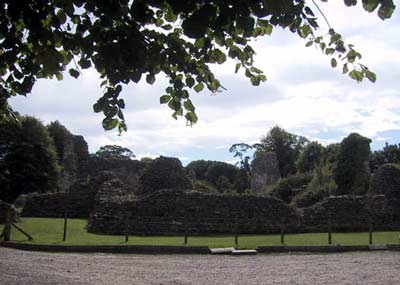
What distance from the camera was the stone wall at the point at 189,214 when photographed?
68.4ft

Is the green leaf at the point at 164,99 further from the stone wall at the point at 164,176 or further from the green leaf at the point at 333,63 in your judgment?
the stone wall at the point at 164,176

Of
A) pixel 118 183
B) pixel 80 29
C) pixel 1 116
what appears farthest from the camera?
pixel 118 183

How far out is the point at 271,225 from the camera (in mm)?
22500

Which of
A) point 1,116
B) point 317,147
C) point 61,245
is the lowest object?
point 61,245

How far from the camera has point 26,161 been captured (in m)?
39.7

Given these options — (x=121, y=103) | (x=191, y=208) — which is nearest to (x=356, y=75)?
(x=121, y=103)

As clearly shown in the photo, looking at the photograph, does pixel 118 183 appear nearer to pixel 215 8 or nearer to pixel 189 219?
pixel 189 219

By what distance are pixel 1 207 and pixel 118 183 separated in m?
6.92

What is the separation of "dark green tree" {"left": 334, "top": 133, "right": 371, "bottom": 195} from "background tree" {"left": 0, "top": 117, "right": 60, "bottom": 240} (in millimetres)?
22004

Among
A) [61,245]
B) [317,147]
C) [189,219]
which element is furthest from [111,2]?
[317,147]

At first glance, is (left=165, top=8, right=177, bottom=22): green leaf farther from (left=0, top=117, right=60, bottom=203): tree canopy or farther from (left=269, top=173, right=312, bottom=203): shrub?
(left=0, top=117, right=60, bottom=203): tree canopy

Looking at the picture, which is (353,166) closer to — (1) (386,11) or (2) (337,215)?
(2) (337,215)

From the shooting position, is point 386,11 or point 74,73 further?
point 74,73

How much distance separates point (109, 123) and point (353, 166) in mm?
34793
